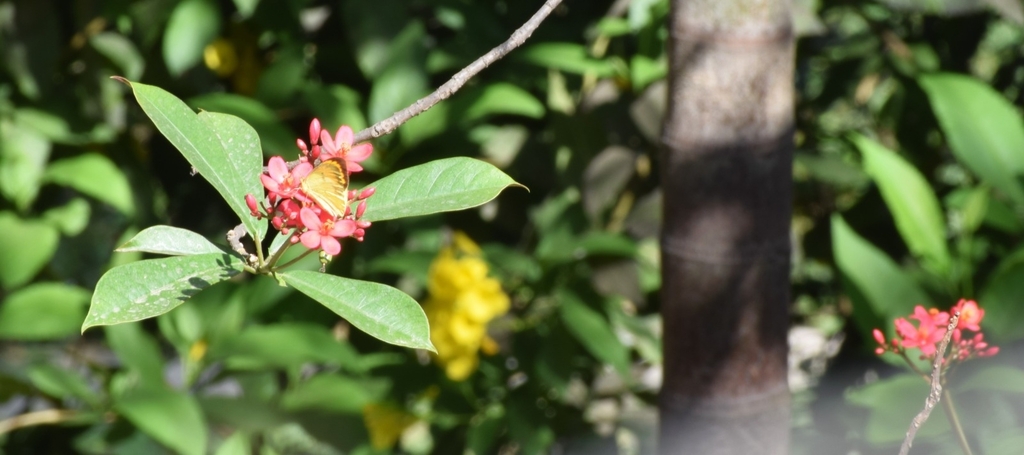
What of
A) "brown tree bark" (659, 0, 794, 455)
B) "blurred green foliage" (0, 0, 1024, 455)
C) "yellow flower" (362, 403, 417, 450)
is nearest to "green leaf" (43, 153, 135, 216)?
"blurred green foliage" (0, 0, 1024, 455)

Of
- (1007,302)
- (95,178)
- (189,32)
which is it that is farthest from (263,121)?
(1007,302)

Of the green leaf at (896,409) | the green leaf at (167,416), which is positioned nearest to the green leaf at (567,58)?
the green leaf at (896,409)

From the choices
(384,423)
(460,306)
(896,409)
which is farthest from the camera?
(384,423)

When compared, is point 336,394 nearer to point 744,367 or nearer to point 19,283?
point 19,283

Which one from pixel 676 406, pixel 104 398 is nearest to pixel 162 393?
pixel 104 398

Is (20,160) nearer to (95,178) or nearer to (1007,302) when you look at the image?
(95,178)

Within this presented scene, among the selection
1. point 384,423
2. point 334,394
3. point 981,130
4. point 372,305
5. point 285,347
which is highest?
point 372,305

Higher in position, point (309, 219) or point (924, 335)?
point (309, 219)
